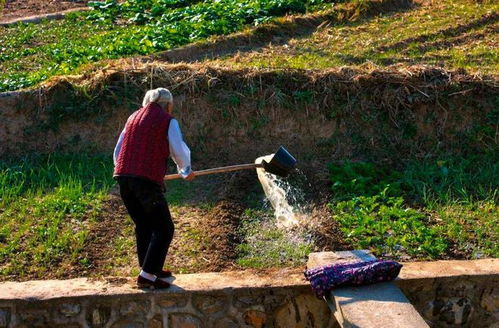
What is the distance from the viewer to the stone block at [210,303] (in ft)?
18.9

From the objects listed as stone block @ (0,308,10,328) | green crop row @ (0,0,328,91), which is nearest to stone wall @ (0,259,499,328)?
stone block @ (0,308,10,328)

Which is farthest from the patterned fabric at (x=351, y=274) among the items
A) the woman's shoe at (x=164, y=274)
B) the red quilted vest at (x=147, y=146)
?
the red quilted vest at (x=147, y=146)

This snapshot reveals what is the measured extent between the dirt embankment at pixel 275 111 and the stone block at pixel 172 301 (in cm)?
317

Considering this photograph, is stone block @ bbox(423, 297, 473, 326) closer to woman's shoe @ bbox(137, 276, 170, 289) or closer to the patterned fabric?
the patterned fabric

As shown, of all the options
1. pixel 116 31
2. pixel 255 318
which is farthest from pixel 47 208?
pixel 116 31

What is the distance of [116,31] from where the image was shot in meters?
12.7

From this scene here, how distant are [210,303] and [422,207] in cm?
244

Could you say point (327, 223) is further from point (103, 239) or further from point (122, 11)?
point (122, 11)

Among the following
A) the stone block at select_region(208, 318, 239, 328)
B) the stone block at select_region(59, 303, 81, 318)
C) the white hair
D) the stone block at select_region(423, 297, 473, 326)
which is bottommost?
the stone block at select_region(423, 297, 473, 326)

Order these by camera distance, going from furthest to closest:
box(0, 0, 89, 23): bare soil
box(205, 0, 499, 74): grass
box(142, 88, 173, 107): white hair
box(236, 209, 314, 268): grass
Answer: box(0, 0, 89, 23): bare soil < box(205, 0, 499, 74): grass < box(236, 209, 314, 268): grass < box(142, 88, 173, 107): white hair

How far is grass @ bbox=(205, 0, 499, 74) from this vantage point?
Result: 10086 mm

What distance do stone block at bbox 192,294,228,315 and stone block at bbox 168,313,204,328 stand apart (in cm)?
8

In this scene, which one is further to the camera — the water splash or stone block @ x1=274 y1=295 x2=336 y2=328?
the water splash

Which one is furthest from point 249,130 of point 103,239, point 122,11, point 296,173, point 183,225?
point 122,11
